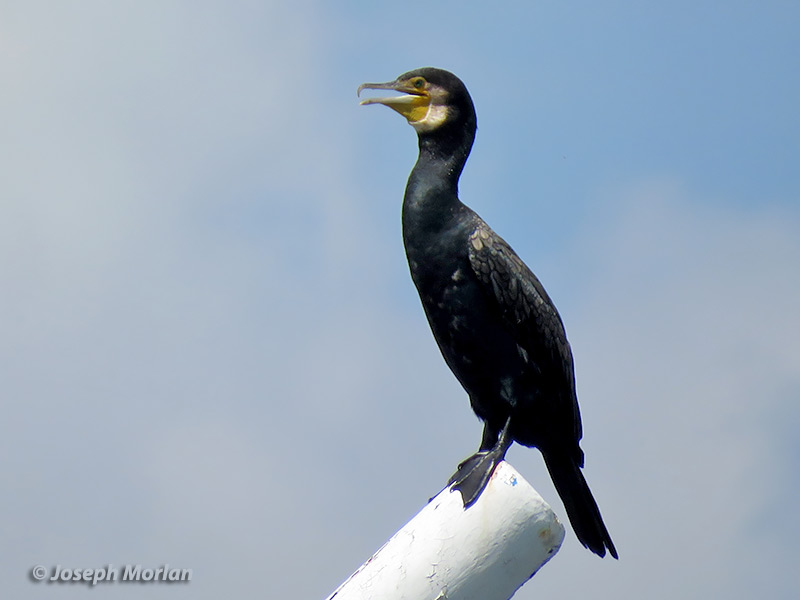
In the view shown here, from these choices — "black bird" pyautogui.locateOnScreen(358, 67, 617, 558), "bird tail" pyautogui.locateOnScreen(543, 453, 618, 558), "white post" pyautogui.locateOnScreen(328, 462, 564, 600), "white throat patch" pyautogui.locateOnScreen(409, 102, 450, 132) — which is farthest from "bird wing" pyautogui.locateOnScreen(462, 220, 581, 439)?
"white post" pyautogui.locateOnScreen(328, 462, 564, 600)

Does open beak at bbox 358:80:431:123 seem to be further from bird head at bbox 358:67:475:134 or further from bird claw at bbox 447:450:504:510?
bird claw at bbox 447:450:504:510

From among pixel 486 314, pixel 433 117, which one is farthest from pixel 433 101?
pixel 486 314

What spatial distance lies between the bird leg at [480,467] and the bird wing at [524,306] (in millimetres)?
358

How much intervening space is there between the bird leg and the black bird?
1cm

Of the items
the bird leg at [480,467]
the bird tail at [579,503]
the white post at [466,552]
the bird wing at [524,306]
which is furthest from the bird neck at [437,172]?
the white post at [466,552]

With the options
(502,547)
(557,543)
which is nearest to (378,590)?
(502,547)

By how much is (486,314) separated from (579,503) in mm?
1047

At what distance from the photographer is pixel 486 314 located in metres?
4.90

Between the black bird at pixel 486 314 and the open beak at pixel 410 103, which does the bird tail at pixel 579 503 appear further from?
the open beak at pixel 410 103

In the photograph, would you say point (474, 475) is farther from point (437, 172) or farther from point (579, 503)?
point (437, 172)

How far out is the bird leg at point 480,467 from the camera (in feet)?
10.9

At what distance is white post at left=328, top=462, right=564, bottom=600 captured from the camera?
3084 millimetres

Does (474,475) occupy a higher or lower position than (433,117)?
lower

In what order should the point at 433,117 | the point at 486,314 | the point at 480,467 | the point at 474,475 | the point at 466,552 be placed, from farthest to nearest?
1. the point at 433,117
2. the point at 486,314
3. the point at 480,467
4. the point at 474,475
5. the point at 466,552
